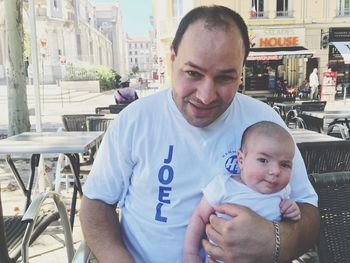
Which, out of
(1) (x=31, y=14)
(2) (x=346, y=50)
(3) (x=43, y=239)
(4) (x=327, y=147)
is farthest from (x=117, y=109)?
(2) (x=346, y=50)

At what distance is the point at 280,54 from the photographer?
20.2 meters

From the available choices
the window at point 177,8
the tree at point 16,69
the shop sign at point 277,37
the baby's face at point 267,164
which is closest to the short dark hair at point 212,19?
the baby's face at point 267,164

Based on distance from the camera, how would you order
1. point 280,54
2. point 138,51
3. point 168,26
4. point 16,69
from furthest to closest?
1. point 138,51
2. point 168,26
3. point 280,54
4. point 16,69

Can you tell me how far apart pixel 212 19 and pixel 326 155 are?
1.43 metres

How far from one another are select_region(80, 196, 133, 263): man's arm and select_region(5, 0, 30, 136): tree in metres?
5.62

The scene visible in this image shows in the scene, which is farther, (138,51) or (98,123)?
(138,51)

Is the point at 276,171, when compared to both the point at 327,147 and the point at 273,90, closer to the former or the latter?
the point at 327,147

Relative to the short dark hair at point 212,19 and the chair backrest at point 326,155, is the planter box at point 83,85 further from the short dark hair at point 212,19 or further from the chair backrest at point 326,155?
the short dark hair at point 212,19

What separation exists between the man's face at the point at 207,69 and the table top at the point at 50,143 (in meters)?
1.68

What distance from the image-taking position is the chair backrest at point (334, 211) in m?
1.72

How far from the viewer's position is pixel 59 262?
307 cm

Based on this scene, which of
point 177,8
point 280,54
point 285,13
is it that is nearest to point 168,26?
point 177,8

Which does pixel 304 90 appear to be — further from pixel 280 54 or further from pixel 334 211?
pixel 334 211

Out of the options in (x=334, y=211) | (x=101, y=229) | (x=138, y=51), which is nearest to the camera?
(x=101, y=229)
